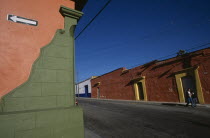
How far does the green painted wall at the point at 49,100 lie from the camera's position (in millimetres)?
2260

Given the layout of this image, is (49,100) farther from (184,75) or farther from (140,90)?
(140,90)

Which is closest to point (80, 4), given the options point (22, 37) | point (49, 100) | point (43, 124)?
point (22, 37)

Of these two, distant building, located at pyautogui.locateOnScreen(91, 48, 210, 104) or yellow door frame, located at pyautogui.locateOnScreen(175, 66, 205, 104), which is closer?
distant building, located at pyautogui.locateOnScreen(91, 48, 210, 104)

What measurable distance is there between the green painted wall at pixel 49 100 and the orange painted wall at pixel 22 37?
0.16 meters

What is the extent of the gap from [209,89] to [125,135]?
11.2 meters

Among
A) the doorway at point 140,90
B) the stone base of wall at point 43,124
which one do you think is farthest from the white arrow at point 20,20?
the doorway at point 140,90

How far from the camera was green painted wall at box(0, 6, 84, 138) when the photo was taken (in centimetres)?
226

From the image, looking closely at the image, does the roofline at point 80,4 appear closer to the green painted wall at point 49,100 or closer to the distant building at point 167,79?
the green painted wall at point 49,100

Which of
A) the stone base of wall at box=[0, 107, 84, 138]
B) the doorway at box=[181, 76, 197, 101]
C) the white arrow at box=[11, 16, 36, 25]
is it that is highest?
the white arrow at box=[11, 16, 36, 25]

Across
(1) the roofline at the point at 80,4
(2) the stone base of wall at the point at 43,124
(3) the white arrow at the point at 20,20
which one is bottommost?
(2) the stone base of wall at the point at 43,124

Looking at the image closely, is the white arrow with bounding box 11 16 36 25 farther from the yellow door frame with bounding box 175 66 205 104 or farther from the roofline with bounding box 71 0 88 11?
the yellow door frame with bounding box 175 66 205 104

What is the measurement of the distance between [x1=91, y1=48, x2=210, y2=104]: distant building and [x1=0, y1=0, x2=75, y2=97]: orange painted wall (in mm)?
13573

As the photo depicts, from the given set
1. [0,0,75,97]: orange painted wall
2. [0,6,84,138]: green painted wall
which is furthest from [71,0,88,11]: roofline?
[0,0,75,97]: orange painted wall

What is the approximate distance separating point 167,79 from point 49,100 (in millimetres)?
14969
